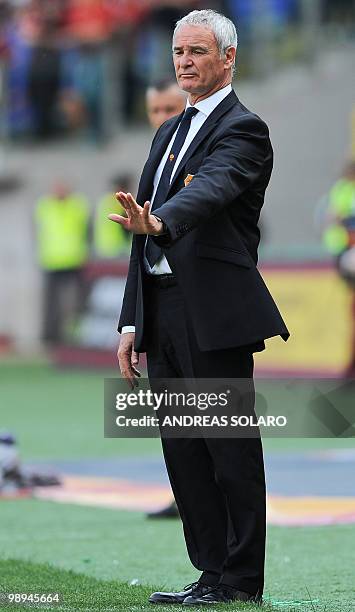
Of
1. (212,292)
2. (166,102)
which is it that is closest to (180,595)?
(212,292)

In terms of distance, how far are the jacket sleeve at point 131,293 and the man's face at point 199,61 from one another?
0.66m

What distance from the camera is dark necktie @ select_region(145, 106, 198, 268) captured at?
219 inches

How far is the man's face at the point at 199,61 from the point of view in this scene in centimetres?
538

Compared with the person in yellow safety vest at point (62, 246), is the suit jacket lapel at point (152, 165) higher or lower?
higher

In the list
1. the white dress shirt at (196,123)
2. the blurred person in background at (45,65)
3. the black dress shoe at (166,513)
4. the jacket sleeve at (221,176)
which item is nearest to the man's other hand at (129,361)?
the white dress shirt at (196,123)

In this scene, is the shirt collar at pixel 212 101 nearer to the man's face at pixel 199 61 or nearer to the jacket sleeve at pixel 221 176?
the man's face at pixel 199 61

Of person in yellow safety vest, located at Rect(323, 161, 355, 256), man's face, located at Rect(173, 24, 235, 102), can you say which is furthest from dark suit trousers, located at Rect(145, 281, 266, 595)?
person in yellow safety vest, located at Rect(323, 161, 355, 256)

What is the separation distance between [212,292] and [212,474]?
Answer: 761 millimetres

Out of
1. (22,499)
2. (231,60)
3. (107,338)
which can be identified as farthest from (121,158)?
(231,60)

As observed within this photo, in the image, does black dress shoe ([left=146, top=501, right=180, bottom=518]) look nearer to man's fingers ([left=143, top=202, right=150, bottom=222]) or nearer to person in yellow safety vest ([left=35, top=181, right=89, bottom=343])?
man's fingers ([left=143, top=202, right=150, bottom=222])

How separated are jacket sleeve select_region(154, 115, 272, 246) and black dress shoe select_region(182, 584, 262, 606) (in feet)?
4.46

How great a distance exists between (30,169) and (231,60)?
19509 millimetres

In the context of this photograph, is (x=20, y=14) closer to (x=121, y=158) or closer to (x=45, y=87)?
(x=45, y=87)

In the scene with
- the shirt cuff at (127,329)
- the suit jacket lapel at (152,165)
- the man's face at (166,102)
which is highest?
the man's face at (166,102)
